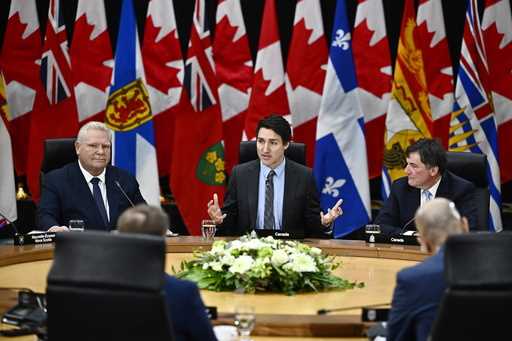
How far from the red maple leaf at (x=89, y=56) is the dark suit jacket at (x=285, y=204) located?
100 inches

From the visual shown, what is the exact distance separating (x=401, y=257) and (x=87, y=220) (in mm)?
2011

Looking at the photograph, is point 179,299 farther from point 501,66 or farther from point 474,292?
point 501,66

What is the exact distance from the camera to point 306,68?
873 cm

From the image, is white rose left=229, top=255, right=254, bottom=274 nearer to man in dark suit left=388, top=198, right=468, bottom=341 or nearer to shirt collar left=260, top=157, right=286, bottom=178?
man in dark suit left=388, top=198, right=468, bottom=341

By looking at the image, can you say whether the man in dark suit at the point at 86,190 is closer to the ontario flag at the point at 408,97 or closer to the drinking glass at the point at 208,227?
the drinking glass at the point at 208,227

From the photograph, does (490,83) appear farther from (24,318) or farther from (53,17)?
(24,318)

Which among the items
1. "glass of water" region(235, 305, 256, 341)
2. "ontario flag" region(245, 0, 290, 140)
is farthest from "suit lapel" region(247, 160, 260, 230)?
"glass of water" region(235, 305, 256, 341)

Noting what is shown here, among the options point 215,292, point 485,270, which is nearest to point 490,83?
point 215,292

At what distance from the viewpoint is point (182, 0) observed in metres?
9.47

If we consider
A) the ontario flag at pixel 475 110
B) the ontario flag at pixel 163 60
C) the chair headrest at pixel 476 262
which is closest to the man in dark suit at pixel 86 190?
the ontario flag at pixel 163 60

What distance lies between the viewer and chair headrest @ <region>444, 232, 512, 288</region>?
3184mm

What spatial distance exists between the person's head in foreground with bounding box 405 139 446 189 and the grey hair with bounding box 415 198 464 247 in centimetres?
271

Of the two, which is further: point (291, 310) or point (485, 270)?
point (291, 310)

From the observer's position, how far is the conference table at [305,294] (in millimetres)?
3883
